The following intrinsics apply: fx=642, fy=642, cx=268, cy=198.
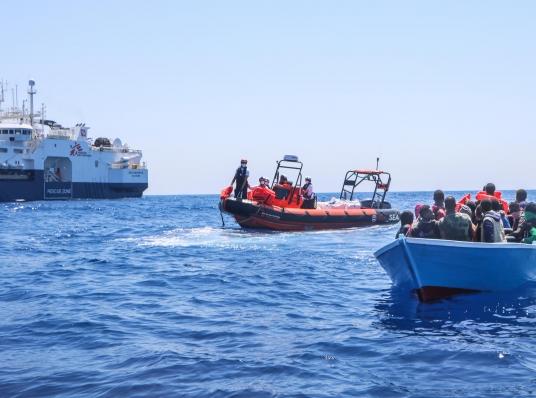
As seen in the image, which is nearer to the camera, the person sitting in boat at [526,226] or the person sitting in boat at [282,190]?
the person sitting in boat at [526,226]

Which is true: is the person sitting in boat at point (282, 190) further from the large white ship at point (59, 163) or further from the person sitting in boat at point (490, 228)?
the large white ship at point (59, 163)

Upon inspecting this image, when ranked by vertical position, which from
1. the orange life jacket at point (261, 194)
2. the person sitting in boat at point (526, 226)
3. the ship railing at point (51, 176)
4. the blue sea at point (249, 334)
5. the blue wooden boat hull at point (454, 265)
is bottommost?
the blue sea at point (249, 334)

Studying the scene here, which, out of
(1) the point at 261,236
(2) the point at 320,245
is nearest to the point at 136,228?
(1) the point at 261,236

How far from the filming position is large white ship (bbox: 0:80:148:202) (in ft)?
186

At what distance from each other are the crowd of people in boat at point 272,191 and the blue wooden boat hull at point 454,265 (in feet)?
39.9

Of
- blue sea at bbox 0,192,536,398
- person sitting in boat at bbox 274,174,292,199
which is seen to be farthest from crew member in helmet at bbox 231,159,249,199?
blue sea at bbox 0,192,536,398

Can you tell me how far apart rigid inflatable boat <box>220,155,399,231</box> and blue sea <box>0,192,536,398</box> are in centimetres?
784

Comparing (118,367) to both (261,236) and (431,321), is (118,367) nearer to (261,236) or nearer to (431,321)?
(431,321)

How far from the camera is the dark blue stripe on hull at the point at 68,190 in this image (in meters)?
55.5

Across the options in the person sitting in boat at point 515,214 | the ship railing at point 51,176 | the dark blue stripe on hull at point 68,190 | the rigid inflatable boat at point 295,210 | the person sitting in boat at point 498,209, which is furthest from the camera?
the ship railing at point 51,176

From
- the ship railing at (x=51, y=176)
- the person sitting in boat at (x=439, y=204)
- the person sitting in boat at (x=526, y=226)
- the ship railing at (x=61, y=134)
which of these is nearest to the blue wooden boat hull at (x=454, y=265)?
the person sitting in boat at (x=526, y=226)

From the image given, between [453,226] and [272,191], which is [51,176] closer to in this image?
[272,191]

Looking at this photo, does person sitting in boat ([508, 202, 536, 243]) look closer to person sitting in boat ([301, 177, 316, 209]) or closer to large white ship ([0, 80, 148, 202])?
person sitting in boat ([301, 177, 316, 209])

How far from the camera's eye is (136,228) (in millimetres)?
25953
